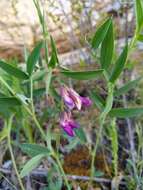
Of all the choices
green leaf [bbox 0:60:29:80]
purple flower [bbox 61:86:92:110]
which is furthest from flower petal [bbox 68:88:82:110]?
green leaf [bbox 0:60:29:80]

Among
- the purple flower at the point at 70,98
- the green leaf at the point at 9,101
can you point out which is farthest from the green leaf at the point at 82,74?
the green leaf at the point at 9,101

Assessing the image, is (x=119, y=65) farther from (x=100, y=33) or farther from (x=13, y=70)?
(x=13, y=70)

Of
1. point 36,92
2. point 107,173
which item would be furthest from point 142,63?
point 36,92

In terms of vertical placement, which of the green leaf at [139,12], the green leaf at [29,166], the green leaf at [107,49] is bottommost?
the green leaf at [29,166]

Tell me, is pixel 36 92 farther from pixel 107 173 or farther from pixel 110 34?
pixel 107 173

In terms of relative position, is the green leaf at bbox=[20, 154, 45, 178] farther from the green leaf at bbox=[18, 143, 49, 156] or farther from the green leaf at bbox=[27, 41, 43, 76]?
the green leaf at bbox=[27, 41, 43, 76]

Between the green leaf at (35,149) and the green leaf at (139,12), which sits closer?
the green leaf at (139,12)

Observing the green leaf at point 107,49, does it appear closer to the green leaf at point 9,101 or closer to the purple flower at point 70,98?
the purple flower at point 70,98

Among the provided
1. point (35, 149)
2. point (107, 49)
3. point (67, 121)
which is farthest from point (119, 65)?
point (35, 149)
